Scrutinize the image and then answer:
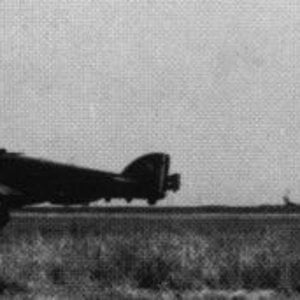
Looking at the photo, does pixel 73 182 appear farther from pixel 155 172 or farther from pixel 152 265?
pixel 152 265

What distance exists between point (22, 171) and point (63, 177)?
195 cm

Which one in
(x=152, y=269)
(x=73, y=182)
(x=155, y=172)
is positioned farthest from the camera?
(x=155, y=172)

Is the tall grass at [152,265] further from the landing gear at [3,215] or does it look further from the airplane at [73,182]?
the airplane at [73,182]

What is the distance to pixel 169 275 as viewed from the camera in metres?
16.6

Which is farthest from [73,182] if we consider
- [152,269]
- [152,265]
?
[152,269]

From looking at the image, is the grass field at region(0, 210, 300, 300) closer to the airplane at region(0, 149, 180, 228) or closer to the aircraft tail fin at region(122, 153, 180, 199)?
the airplane at region(0, 149, 180, 228)

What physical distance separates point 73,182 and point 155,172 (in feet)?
18.5

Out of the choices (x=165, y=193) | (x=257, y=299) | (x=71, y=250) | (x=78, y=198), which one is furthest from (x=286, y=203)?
(x=257, y=299)

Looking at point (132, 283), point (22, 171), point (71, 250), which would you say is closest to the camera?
point (132, 283)

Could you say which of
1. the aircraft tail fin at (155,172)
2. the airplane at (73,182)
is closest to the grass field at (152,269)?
the airplane at (73,182)

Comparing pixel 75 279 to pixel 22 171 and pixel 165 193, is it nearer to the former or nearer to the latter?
pixel 22 171

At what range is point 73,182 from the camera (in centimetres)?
3275

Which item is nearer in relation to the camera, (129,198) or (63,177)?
(63,177)

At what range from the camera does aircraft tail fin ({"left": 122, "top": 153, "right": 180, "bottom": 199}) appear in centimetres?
3731
